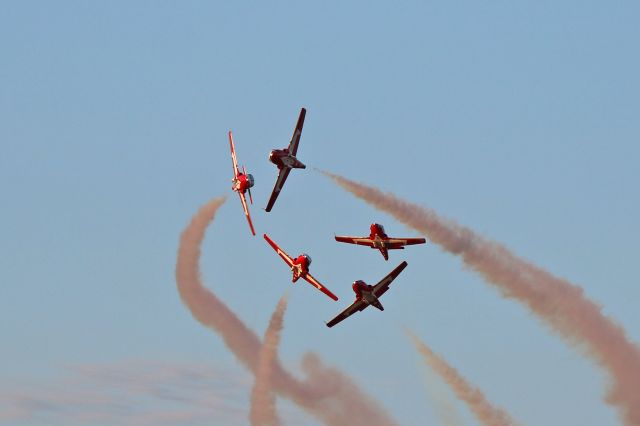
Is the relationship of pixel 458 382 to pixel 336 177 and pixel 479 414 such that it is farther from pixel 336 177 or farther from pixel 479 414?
pixel 336 177

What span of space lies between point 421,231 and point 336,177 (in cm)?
1091

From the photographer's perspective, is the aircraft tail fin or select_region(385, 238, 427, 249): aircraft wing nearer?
select_region(385, 238, 427, 249): aircraft wing

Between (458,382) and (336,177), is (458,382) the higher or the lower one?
the lower one

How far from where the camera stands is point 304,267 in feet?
655

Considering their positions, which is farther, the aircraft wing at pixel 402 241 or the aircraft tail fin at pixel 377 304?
the aircraft tail fin at pixel 377 304

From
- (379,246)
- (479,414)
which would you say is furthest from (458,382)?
(379,246)

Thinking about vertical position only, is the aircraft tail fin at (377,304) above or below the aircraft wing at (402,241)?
below

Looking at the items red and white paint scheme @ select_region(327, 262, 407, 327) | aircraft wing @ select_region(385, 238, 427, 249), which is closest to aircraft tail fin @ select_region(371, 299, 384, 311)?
red and white paint scheme @ select_region(327, 262, 407, 327)

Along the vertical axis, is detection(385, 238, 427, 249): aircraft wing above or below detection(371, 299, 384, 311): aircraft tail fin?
above

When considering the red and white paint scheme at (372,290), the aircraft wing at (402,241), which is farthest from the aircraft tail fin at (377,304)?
the aircraft wing at (402,241)

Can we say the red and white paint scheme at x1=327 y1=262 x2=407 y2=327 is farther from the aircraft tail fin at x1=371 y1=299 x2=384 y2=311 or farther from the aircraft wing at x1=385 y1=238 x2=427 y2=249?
the aircraft wing at x1=385 y1=238 x2=427 y2=249

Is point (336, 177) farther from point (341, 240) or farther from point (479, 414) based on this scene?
point (479, 414)

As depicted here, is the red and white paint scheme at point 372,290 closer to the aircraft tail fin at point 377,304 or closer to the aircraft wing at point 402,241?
the aircraft tail fin at point 377,304

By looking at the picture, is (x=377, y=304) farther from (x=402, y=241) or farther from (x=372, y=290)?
(x=402, y=241)
